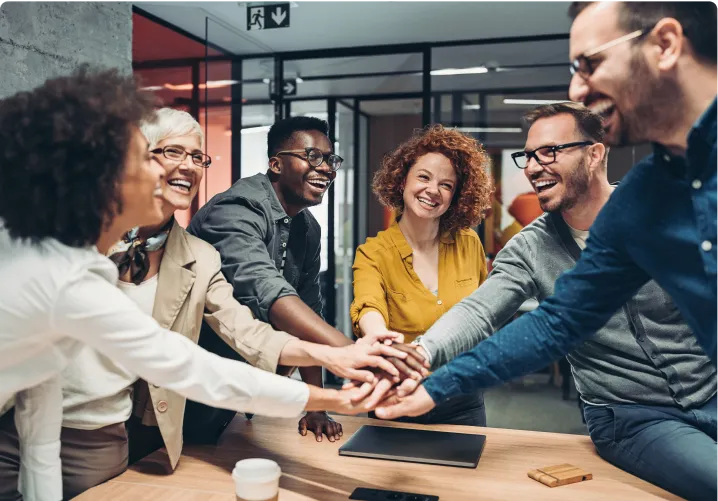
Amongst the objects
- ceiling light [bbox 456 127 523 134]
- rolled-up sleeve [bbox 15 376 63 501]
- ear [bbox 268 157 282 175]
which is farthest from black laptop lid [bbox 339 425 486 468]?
ceiling light [bbox 456 127 523 134]

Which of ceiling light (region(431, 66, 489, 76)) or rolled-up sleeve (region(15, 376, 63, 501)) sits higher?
ceiling light (region(431, 66, 489, 76))

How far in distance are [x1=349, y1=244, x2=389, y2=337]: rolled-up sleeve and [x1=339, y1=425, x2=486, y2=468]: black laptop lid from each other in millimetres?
538

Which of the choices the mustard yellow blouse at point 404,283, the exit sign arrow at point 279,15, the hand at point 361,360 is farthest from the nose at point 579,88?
the exit sign arrow at point 279,15

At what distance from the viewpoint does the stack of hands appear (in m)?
1.84

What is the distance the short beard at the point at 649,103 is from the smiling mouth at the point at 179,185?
1.29m

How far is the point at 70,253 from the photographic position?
1326 millimetres

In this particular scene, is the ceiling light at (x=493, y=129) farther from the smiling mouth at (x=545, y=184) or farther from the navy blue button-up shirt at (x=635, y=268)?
the navy blue button-up shirt at (x=635, y=268)

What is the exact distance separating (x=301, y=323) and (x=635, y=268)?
3.24 feet

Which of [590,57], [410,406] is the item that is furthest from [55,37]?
[590,57]

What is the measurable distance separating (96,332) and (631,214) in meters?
1.25

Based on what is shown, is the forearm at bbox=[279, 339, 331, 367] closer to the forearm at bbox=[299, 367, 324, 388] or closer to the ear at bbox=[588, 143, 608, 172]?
the forearm at bbox=[299, 367, 324, 388]

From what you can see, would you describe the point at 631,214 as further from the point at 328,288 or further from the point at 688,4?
the point at 328,288

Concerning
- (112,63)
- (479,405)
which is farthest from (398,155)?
(112,63)

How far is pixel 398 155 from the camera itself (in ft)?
9.78
